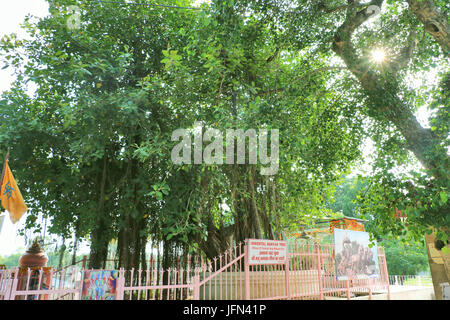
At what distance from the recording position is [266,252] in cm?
582

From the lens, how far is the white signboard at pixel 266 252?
18.2 feet

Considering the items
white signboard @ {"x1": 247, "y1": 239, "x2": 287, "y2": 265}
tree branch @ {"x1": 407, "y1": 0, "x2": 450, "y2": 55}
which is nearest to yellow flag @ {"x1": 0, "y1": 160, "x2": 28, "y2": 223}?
white signboard @ {"x1": 247, "y1": 239, "x2": 287, "y2": 265}

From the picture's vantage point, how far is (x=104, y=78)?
6.50 m

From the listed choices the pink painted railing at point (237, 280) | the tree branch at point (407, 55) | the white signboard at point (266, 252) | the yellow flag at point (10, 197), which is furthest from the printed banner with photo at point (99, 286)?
the tree branch at point (407, 55)

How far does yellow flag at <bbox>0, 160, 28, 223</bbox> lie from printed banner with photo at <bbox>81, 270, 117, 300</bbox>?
6.92ft

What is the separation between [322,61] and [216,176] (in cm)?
533

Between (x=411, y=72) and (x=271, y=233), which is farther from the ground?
(x=411, y=72)

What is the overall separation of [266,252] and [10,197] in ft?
15.5

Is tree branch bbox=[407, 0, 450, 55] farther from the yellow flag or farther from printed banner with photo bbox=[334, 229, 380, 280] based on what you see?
the yellow flag

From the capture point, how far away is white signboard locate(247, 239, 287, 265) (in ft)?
18.2

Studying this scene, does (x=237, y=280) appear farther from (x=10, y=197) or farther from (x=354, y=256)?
(x=10, y=197)

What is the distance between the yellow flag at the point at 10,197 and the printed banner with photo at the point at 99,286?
2110 millimetres
